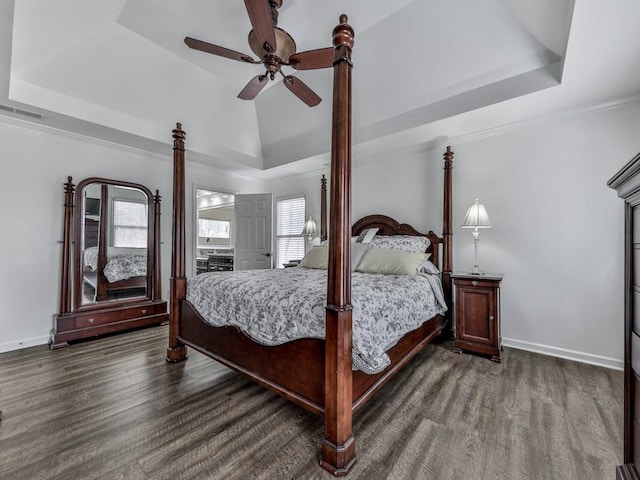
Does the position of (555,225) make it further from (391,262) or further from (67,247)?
(67,247)

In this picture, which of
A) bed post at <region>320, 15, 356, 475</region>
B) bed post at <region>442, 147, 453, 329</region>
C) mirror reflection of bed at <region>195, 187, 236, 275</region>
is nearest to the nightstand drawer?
bed post at <region>320, 15, 356, 475</region>

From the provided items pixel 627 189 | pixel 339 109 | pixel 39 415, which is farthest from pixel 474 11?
pixel 39 415

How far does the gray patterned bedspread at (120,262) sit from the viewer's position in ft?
11.4

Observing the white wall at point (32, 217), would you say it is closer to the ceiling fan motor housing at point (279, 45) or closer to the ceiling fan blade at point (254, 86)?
the ceiling fan blade at point (254, 86)

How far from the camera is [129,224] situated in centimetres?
381

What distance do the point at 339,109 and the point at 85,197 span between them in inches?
142

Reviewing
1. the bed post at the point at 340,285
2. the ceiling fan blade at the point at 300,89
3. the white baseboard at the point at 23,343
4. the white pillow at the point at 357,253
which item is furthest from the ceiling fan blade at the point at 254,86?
the white baseboard at the point at 23,343

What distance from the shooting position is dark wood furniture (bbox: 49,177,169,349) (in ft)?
10.6

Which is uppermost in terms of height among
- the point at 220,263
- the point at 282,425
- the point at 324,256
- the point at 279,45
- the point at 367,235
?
the point at 279,45

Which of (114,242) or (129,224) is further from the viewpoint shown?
(129,224)

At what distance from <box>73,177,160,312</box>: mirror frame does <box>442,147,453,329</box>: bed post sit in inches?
152

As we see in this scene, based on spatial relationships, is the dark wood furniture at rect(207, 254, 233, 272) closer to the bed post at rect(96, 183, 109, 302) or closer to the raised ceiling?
the bed post at rect(96, 183, 109, 302)

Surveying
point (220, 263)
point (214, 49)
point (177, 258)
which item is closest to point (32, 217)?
point (177, 258)

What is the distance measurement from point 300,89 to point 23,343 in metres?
4.05
